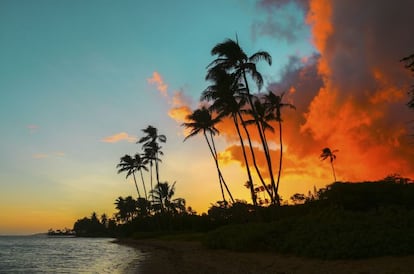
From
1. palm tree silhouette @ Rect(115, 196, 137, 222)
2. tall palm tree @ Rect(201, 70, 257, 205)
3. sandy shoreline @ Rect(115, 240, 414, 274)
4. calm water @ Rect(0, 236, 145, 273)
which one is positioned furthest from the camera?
palm tree silhouette @ Rect(115, 196, 137, 222)

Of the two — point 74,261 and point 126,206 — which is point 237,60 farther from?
point 126,206

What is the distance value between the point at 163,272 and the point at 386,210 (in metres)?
12.6

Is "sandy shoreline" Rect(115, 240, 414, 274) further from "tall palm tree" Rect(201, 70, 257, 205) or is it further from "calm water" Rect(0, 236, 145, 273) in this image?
"tall palm tree" Rect(201, 70, 257, 205)

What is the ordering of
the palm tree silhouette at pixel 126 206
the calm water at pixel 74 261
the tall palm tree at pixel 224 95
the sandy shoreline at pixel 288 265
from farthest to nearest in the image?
the palm tree silhouette at pixel 126 206 → the tall palm tree at pixel 224 95 → the calm water at pixel 74 261 → the sandy shoreline at pixel 288 265

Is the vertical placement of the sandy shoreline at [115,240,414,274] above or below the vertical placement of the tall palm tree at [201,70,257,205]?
below

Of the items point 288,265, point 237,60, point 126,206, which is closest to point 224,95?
point 237,60

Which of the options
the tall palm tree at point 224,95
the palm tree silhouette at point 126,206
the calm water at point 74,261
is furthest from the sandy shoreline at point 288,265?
the palm tree silhouette at point 126,206

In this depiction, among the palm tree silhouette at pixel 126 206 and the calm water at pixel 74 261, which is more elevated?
the palm tree silhouette at pixel 126 206

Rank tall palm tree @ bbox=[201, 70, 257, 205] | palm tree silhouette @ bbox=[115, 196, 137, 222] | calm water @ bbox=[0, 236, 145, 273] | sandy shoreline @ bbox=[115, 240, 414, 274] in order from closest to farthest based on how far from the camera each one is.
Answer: sandy shoreline @ bbox=[115, 240, 414, 274] → calm water @ bbox=[0, 236, 145, 273] → tall palm tree @ bbox=[201, 70, 257, 205] → palm tree silhouette @ bbox=[115, 196, 137, 222]

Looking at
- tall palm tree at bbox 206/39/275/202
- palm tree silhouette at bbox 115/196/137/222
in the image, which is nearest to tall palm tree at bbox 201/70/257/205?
tall palm tree at bbox 206/39/275/202

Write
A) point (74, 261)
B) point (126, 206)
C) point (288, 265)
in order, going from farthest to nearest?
point (126, 206)
point (74, 261)
point (288, 265)

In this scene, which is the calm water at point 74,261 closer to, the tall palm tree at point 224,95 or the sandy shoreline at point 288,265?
the sandy shoreline at point 288,265

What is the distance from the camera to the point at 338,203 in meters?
28.1

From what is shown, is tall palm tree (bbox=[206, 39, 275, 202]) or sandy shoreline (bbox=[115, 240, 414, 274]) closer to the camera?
sandy shoreline (bbox=[115, 240, 414, 274])
